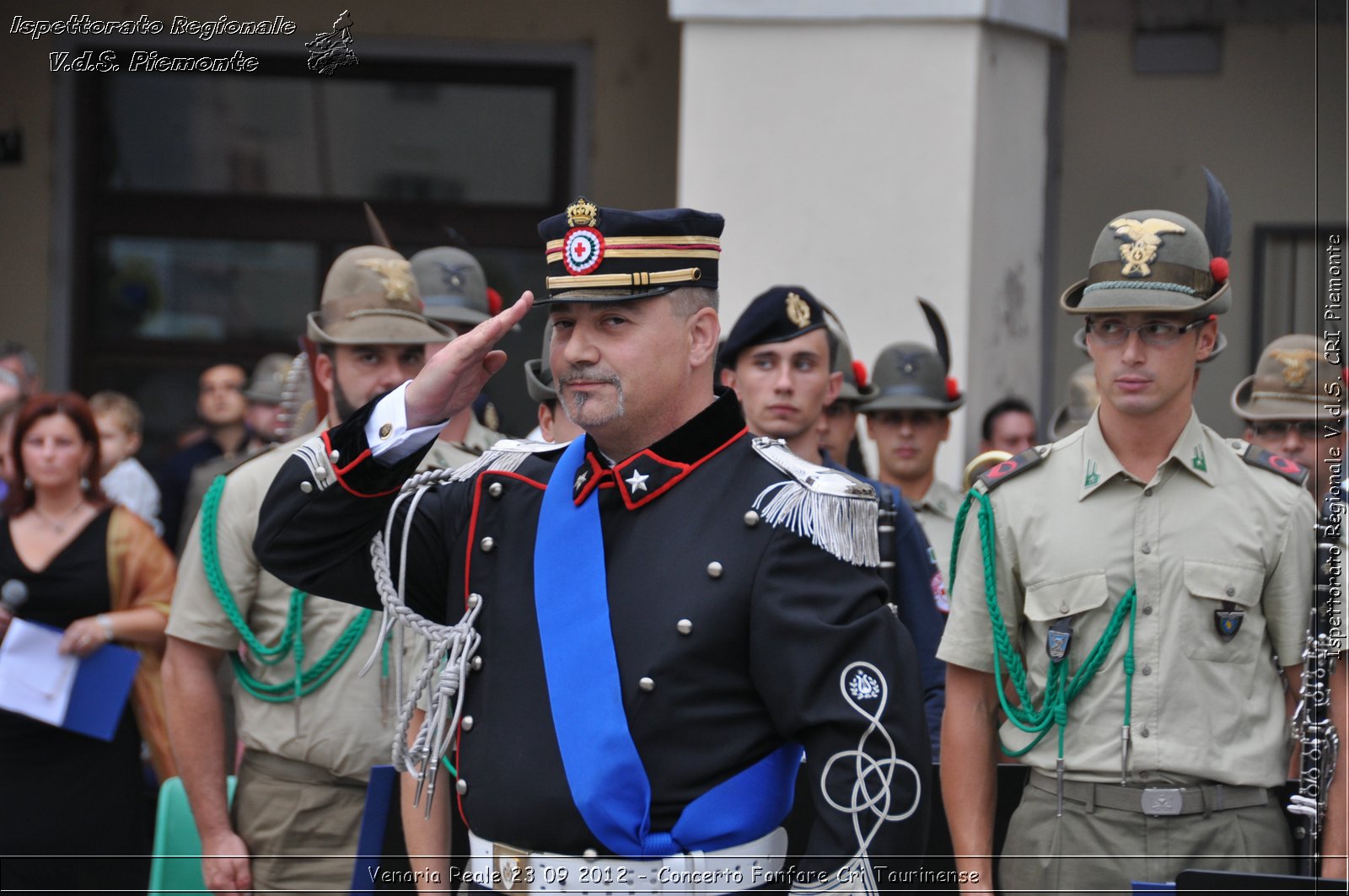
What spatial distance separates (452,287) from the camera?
551cm

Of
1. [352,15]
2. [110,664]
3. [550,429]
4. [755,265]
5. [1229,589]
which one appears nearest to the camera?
→ [1229,589]

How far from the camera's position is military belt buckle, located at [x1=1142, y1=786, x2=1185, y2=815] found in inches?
137

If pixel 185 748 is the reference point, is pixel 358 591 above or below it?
above

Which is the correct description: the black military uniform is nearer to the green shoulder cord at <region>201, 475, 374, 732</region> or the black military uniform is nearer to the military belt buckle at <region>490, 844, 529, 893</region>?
the military belt buckle at <region>490, 844, 529, 893</region>

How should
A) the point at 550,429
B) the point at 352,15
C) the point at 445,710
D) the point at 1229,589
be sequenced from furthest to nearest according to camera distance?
1. the point at 352,15
2. the point at 550,429
3. the point at 1229,589
4. the point at 445,710

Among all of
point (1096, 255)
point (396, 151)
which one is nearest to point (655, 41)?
point (396, 151)

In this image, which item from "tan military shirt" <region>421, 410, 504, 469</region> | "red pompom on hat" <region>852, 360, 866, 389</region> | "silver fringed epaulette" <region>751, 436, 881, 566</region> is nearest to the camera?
"silver fringed epaulette" <region>751, 436, 881, 566</region>

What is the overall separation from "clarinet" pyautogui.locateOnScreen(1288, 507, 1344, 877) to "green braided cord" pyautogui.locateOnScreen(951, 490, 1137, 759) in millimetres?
380

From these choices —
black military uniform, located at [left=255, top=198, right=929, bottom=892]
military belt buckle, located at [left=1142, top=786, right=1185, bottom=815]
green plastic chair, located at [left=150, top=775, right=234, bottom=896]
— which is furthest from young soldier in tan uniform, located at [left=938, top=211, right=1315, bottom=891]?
green plastic chair, located at [left=150, top=775, right=234, bottom=896]

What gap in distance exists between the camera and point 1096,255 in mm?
3773

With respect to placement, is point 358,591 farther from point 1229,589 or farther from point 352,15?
point 352,15

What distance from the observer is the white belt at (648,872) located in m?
2.64

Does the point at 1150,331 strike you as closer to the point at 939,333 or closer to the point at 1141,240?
the point at 1141,240

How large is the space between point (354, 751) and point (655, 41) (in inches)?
252
